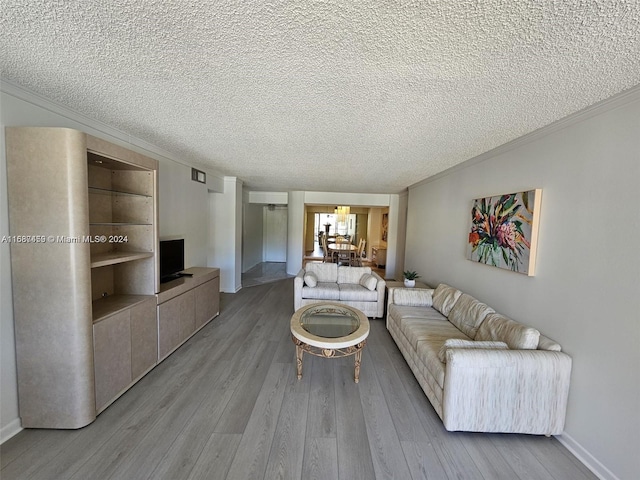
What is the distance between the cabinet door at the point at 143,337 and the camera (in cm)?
229

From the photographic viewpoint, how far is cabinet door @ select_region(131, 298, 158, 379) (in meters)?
2.29

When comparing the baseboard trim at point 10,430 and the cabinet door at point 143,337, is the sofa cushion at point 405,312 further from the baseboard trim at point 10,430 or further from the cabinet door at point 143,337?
the baseboard trim at point 10,430

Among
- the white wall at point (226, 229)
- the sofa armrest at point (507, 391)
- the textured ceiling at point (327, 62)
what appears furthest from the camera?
the white wall at point (226, 229)

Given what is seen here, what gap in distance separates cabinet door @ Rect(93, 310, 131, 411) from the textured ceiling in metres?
1.77

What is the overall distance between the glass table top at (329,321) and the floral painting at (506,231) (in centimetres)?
166

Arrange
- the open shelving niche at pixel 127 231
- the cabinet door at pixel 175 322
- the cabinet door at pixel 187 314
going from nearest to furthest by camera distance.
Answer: the open shelving niche at pixel 127 231 < the cabinet door at pixel 175 322 < the cabinet door at pixel 187 314

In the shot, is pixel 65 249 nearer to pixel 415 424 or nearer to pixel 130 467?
pixel 130 467

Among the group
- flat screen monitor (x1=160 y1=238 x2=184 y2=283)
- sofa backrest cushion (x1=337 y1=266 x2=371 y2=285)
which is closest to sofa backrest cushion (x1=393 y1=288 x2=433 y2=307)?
sofa backrest cushion (x1=337 y1=266 x2=371 y2=285)

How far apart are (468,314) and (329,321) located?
60.1 inches

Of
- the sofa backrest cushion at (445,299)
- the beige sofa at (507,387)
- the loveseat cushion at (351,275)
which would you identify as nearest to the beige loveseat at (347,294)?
the loveseat cushion at (351,275)

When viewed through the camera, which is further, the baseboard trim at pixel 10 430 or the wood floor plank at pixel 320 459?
the baseboard trim at pixel 10 430

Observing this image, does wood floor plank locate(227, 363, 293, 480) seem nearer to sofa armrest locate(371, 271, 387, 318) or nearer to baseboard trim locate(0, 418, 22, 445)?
baseboard trim locate(0, 418, 22, 445)

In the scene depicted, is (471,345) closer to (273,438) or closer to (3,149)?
(273,438)

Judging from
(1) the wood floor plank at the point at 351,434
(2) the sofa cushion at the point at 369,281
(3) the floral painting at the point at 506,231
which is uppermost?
(3) the floral painting at the point at 506,231
